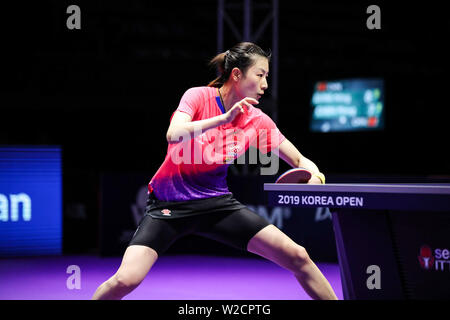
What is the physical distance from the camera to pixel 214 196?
335 cm

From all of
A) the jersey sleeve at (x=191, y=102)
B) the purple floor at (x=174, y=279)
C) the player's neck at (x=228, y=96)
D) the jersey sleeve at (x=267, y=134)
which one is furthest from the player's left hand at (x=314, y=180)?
the purple floor at (x=174, y=279)

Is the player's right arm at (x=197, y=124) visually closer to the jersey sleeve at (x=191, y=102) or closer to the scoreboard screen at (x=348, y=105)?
the jersey sleeve at (x=191, y=102)

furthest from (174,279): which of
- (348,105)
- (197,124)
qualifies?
(348,105)

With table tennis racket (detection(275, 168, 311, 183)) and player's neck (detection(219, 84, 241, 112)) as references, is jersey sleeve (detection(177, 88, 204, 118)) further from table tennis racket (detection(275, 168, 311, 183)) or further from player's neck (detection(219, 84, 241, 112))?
table tennis racket (detection(275, 168, 311, 183))

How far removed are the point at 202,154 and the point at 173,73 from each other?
11245mm

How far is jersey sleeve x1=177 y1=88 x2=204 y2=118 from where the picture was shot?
3184 millimetres

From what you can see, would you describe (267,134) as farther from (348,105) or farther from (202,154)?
(348,105)

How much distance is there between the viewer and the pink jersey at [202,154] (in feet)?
10.8

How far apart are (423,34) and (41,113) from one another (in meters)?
9.32

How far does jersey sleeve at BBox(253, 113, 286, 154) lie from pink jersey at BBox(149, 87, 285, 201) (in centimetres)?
4

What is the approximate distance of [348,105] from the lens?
12.7m

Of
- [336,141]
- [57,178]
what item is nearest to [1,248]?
[57,178]

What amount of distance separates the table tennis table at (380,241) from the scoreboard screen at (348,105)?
9338 mm
